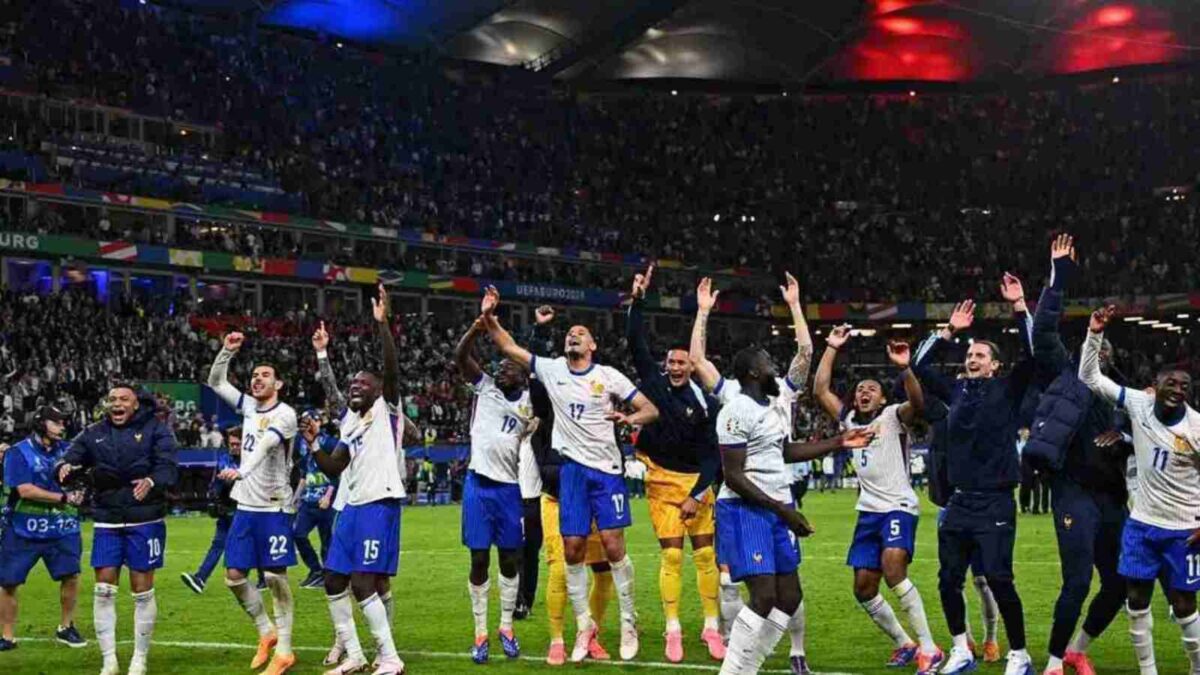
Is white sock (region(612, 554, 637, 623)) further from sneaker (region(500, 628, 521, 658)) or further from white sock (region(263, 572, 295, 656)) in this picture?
white sock (region(263, 572, 295, 656))

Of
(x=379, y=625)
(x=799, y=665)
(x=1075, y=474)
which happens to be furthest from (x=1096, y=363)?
(x=379, y=625)

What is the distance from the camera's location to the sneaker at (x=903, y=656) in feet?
39.3

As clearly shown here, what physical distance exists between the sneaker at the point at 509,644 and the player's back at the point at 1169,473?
505cm

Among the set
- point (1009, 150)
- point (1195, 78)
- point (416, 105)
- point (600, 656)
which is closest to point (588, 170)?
point (416, 105)

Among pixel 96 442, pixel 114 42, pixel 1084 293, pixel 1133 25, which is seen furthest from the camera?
pixel 1133 25

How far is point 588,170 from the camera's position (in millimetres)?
72938

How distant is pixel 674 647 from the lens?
12.4 m

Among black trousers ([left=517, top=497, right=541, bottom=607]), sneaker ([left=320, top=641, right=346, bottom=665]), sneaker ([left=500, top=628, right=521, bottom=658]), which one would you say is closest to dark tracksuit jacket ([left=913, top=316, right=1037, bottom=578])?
sneaker ([left=500, top=628, right=521, bottom=658])

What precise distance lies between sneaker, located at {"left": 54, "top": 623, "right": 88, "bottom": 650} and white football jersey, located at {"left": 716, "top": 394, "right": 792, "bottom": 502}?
23.4 ft

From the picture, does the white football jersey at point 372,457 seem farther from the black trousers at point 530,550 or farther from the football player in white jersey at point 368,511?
the black trousers at point 530,550

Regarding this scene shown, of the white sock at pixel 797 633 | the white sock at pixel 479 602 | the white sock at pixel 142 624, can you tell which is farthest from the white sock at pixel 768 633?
the white sock at pixel 142 624

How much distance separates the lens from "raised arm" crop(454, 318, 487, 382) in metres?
12.6

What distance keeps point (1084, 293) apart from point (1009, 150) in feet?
40.0

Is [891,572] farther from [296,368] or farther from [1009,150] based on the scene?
[1009,150]
